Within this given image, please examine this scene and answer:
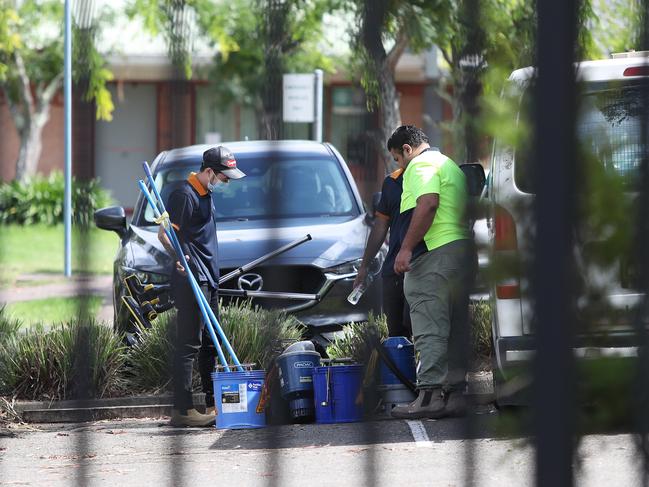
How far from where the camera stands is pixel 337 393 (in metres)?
6.80

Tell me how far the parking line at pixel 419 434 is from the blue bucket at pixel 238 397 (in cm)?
89

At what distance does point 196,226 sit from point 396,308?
5.16 ft

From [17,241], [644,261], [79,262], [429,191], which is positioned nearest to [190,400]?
[429,191]

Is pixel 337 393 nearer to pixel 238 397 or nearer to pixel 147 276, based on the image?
pixel 238 397

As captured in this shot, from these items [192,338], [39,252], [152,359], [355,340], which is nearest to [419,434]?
[355,340]

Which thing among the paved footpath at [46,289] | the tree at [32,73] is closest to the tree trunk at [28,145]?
the tree at [32,73]

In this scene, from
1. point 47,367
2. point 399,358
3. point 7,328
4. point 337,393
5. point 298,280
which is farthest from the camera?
point 7,328

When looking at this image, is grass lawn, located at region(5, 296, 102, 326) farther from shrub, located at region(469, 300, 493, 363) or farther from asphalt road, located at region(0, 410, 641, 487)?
A: shrub, located at region(469, 300, 493, 363)

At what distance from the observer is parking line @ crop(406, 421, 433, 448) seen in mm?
6090

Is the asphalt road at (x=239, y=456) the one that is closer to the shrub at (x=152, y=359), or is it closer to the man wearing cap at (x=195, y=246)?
the man wearing cap at (x=195, y=246)

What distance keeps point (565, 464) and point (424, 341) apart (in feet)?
16.5

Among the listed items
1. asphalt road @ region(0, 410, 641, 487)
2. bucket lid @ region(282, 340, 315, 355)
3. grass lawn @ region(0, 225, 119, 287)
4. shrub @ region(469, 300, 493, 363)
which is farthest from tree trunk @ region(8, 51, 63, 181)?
shrub @ region(469, 300, 493, 363)

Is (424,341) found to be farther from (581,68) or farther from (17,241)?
(17,241)

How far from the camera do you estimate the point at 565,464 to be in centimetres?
171
